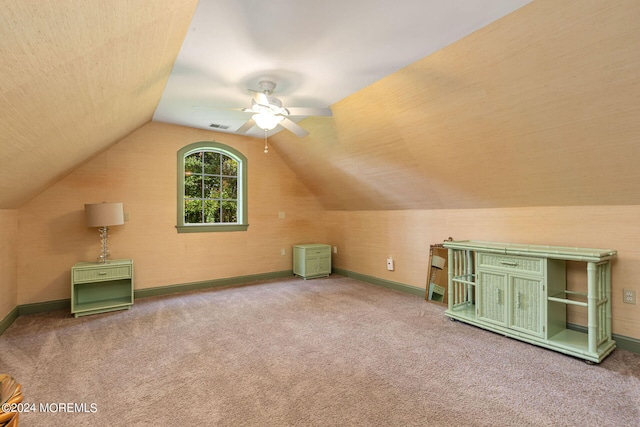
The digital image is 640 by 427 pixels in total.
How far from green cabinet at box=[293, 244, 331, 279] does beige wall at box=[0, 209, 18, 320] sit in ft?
12.7

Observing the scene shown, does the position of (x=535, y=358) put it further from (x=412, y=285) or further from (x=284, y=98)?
(x=284, y=98)

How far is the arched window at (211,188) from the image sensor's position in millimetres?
5036

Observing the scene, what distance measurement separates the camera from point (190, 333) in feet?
10.6

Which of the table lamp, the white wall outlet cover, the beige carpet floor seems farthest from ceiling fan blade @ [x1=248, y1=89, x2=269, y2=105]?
the white wall outlet cover

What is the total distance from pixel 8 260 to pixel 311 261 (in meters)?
4.04

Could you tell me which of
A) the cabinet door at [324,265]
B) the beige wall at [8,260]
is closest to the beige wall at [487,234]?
the cabinet door at [324,265]

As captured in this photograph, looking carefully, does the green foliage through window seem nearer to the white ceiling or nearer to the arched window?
the arched window

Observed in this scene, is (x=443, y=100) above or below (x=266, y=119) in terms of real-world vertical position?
above

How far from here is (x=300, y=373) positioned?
243 cm

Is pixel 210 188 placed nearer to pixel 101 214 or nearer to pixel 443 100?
pixel 101 214

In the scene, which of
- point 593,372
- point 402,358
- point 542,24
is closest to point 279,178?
point 402,358

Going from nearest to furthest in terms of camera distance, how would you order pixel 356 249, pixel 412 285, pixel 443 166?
pixel 443 166
pixel 412 285
pixel 356 249

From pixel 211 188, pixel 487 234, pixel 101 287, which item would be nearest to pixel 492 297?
pixel 487 234

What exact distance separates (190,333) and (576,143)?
13.0ft
